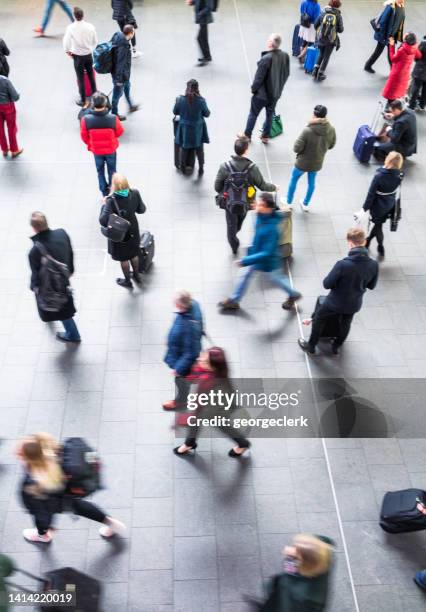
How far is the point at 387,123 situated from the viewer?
31.7 feet

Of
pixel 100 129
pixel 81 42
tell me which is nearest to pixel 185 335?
pixel 100 129

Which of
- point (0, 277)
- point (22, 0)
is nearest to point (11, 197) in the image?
point (0, 277)

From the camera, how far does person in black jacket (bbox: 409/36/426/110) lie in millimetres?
10633

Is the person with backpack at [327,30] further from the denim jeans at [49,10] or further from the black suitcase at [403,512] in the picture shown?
the black suitcase at [403,512]

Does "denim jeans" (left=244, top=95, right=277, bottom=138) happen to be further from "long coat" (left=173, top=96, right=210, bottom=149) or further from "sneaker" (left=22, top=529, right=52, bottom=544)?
"sneaker" (left=22, top=529, right=52, bottom=544)

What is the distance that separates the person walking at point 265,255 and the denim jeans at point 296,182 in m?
1.73

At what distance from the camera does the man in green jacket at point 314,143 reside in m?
7.65

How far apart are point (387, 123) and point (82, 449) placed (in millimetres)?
7803

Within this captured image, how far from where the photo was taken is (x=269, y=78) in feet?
30.4

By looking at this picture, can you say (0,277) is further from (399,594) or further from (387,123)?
(387,123)

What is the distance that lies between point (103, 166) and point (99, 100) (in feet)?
3.37

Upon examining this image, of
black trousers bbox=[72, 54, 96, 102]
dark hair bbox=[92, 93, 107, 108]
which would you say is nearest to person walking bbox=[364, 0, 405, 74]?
black trousers bbox=[72, 54, 96, 102]

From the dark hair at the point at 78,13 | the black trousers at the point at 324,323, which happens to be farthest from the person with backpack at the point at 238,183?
the dark hair at the point at 78,13

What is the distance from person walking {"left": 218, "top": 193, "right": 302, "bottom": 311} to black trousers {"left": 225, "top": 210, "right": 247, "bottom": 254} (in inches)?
25.7
